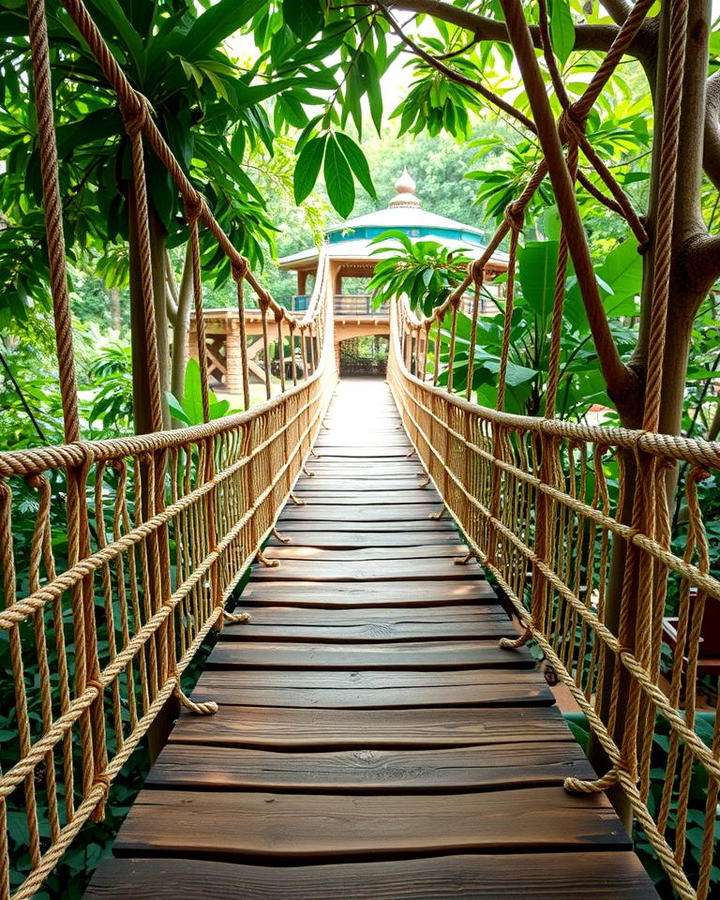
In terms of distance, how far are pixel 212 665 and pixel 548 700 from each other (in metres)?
0.83

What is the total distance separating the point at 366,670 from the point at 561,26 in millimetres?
1575

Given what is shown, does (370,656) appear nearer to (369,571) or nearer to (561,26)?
(369,571)

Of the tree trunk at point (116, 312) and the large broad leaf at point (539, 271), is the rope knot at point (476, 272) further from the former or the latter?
the tree trunk at point (116, 312)

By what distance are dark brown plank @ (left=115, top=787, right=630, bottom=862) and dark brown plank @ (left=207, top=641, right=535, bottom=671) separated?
17.1 inches

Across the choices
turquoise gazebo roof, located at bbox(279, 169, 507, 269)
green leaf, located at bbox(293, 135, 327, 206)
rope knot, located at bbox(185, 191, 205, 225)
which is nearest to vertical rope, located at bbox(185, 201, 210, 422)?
rope knot, located at bbox(185, 191, 205, 225)

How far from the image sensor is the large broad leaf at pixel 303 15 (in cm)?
110

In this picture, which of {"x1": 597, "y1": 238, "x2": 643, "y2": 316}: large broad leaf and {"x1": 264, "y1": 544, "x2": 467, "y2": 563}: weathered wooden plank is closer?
{"x1": 597, "y1": 238, "x2": 643, "y2": 316}: large broad leaf

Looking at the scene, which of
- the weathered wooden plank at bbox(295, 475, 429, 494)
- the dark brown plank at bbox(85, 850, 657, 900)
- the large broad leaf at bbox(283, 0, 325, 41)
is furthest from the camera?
the weathered wooden plank at bbox(295, 475, 429, 494)

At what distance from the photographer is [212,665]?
4.79ft

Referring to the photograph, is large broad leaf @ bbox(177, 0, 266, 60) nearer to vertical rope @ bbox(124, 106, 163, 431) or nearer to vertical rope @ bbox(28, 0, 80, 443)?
vertical rope @ bbox(124, 106, 163, 431)

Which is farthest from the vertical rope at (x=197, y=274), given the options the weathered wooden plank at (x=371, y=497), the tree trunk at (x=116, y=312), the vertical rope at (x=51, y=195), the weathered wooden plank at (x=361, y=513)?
the tree trunk at (x=116, y=312)

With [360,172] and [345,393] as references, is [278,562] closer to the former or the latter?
[360,172]

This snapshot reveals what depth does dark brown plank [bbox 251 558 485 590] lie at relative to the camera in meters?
2.04

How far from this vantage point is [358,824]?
0.98 metres
